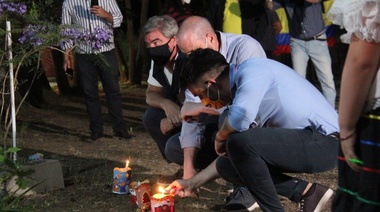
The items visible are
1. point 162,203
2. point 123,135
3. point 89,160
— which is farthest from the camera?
point 123,135

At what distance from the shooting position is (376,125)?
280 centimetres

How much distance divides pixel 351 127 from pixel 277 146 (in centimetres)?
157

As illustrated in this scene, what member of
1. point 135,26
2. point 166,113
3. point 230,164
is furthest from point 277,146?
point 135,26

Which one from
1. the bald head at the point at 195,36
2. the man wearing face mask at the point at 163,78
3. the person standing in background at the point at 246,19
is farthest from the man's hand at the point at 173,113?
the person standing in background at the point at 246,19

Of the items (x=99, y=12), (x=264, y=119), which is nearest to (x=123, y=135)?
(x=99, y=12)

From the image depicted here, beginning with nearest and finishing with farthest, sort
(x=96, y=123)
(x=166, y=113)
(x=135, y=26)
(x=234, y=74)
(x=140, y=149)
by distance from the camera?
(x=234, y=74) < (x=166, y=113) < (x=140, y=149) < (x=96, y=123) < (x=135, y=26)

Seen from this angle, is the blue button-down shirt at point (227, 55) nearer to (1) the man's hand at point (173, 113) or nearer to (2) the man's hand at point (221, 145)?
(1) the man's hand at point (173, 113)

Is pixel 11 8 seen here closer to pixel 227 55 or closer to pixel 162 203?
pixel 227 55

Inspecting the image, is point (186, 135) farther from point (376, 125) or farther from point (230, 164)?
point (376, 125)

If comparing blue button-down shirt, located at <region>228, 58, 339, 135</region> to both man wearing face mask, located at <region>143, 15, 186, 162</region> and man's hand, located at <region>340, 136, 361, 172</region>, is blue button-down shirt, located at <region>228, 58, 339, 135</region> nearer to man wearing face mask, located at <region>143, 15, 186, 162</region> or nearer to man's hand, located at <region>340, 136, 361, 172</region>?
man wearing face mask, located at <region>143, 15, 186, 162</region>

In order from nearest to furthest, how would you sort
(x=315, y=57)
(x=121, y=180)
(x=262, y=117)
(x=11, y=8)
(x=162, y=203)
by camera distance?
(x=262, y=117)
(x=162, y=203)
(x=121, y=180)
(x=11, y=8)
(x=315, y=57)

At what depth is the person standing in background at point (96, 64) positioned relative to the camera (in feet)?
28.1

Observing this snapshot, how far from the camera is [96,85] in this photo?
8797 millimetres

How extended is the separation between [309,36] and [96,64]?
2324 millimetres
